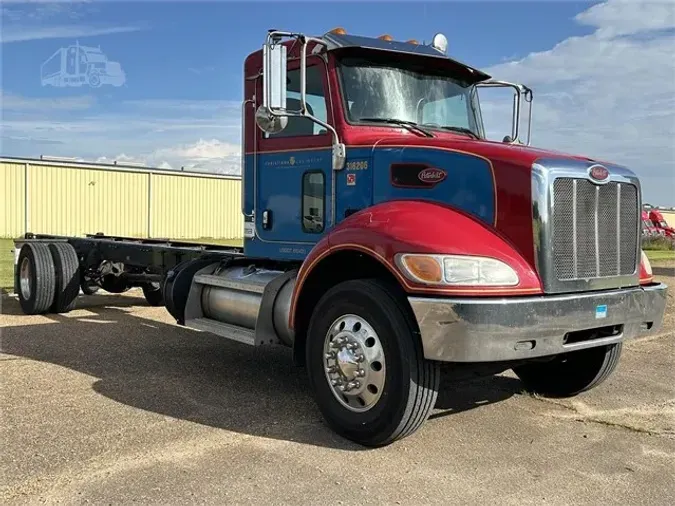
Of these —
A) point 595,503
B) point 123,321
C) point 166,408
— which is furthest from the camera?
point 123,321

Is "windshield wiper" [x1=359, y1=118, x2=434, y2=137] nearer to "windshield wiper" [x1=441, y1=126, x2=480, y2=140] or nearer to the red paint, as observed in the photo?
"windshield wiper" [x1=441, y1=126, x2=480, y2=140]

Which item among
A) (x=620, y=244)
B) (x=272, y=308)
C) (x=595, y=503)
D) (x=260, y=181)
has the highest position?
(x=260, y=181)

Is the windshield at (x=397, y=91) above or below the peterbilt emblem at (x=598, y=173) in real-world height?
above

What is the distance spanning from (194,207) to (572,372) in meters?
30.7

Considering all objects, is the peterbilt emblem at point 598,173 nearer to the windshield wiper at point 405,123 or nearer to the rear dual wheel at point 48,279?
the windshield wiper at point 405,123

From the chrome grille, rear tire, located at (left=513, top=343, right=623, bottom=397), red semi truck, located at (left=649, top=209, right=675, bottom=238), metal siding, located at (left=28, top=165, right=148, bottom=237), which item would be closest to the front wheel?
the chrome grille

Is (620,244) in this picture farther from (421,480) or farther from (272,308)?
(272,308)

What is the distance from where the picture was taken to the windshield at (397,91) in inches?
215

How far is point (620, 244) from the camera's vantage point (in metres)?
4.79

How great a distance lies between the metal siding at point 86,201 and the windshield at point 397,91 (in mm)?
26490

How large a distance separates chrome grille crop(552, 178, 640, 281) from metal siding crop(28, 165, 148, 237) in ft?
91.7

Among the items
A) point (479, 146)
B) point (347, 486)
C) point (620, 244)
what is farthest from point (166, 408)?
point (620, 244)

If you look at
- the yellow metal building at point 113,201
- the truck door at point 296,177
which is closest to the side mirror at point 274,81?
the truck door at point 296,177

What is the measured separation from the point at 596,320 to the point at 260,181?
10.4 ft
